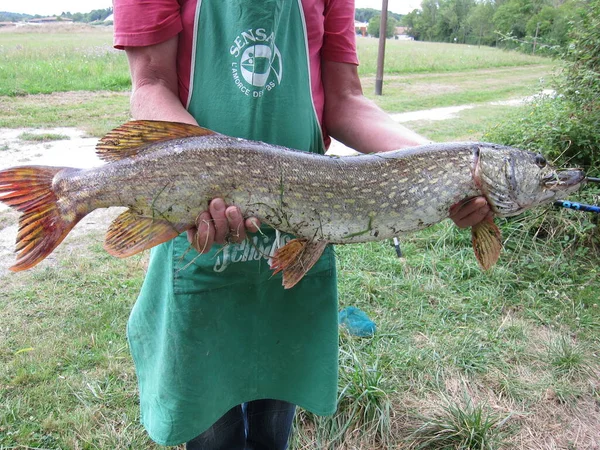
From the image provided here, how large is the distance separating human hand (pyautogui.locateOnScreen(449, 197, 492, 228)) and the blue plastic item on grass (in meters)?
1.61

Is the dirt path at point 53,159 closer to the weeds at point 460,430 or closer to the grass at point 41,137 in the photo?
the grass at point 41,137

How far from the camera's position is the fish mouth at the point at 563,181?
1949 millimetres

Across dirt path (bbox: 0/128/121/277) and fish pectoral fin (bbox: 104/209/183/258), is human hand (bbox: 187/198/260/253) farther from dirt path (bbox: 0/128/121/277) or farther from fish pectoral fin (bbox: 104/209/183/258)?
dirt path (bbox: 0/128/121/277)

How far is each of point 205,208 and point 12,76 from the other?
1414 cm

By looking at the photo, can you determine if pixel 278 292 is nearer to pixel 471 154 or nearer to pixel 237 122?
pixel 237 122

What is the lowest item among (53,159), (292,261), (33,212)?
(53,159)

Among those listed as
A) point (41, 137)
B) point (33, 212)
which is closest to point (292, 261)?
point (33, 212)

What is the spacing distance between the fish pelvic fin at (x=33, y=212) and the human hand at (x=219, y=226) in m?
0.43

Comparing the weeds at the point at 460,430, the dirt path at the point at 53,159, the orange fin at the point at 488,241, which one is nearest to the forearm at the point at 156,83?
the orange fin at the point at 488,241

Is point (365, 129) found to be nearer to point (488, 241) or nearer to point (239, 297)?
point (488, 241)

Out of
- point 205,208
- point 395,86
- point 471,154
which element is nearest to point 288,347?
point 205,208

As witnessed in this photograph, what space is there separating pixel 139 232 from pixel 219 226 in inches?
11.0

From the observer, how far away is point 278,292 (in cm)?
194

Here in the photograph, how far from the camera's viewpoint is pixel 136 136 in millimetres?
1657
